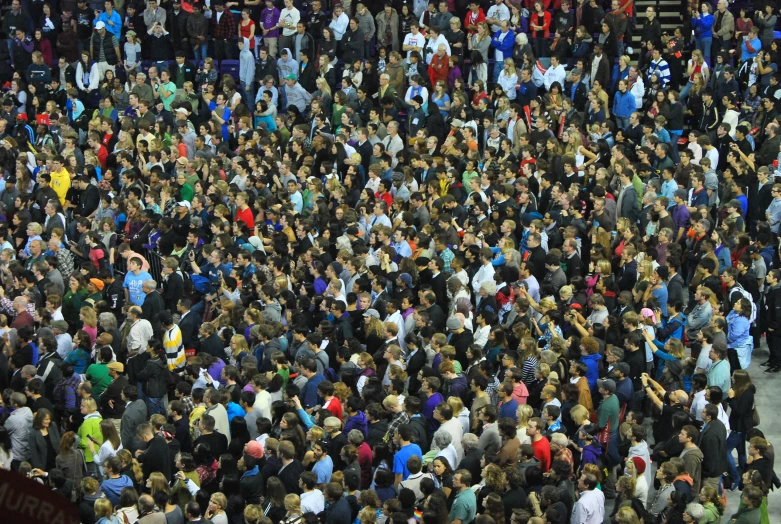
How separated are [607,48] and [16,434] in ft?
42.7

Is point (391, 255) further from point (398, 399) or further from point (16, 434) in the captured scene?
point (16, 434)

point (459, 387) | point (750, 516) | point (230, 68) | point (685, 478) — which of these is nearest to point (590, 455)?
point (685, 478)

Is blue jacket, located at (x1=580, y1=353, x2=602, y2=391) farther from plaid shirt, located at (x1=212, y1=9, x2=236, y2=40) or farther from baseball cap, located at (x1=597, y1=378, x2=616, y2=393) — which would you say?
plaid shirt, located at (x1=212, y1=9, x2=236, y2=40)

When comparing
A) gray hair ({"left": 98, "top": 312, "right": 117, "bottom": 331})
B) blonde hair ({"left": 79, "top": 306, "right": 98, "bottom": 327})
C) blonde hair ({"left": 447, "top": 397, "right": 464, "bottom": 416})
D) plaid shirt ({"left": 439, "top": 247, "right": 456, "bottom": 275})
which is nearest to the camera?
blonde hair ({"left": 447, "top": 397, "right": 464, "bottom": 416})

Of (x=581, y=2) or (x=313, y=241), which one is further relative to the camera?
(x=581, y=2)

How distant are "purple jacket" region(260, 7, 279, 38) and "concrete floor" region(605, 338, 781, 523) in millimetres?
10882

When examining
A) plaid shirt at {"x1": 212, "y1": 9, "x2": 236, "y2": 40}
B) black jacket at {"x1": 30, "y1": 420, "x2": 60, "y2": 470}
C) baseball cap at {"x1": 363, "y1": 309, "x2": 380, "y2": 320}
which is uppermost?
plaid shirt at {"x1": 212, "y1": 9, "x2": 236, "y2": 40}

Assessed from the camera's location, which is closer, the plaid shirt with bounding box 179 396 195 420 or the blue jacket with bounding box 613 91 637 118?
the plaid shirt with bounding box 179 396 195 420

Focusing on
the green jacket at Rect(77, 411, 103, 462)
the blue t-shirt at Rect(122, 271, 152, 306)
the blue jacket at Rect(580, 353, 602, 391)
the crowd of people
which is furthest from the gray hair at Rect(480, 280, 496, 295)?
the green jacket at Rect(77, 411, 103, 462)

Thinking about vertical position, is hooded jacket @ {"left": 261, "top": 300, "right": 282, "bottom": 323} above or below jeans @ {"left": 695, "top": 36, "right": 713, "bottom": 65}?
below

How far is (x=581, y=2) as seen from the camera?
20.1 metres

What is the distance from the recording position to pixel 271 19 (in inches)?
798

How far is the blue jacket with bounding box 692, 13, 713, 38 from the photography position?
64.0 ft

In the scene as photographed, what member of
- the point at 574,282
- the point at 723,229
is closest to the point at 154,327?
the point at 574,282
